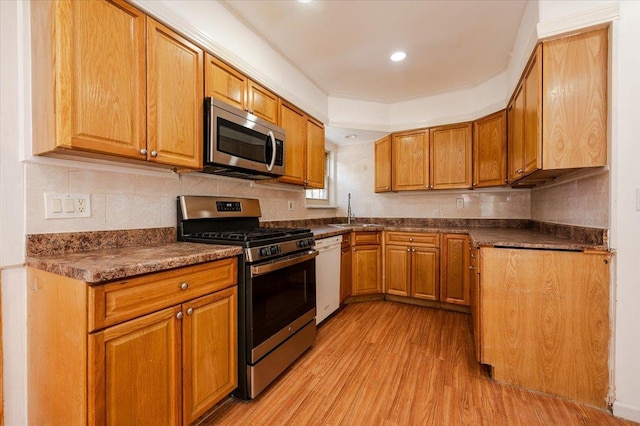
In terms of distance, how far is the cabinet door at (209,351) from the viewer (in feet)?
4.43

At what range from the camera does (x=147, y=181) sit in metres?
1.73

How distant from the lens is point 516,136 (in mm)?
2350

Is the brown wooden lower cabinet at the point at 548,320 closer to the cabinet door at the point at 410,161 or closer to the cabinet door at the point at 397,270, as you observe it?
the cabinet door at the point at 397,270

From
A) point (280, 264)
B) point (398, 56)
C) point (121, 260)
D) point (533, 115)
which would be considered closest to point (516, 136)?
point (533, 115)

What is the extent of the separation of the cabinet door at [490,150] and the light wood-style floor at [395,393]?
5.48 ft

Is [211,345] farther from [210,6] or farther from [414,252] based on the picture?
[414,252]

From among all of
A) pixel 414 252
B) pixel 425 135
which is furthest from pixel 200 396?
pixel 425 135

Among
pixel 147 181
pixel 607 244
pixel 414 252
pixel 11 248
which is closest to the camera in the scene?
pixel 11 248

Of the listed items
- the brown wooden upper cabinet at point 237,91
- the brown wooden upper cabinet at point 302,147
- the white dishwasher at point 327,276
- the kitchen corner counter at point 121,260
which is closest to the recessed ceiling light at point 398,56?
the brown wooden upper cabinet at point 302,147

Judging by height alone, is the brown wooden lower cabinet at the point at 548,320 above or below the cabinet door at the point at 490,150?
below

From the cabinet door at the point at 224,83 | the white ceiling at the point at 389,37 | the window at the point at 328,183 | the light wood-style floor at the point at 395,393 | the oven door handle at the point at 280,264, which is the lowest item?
the light wood-style floor at the point at 395,393

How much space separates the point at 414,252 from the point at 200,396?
2640 millimetres

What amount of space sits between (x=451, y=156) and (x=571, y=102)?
1.71 m

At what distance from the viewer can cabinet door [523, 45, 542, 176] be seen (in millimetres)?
1724
